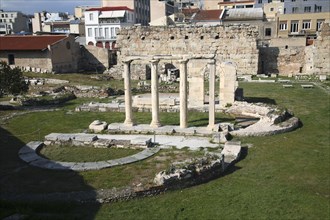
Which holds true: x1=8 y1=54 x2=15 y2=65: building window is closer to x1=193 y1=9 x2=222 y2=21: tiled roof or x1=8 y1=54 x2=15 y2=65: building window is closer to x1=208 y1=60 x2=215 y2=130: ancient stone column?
x1=193 y1=9 x2=222 y2=21: tiled roof

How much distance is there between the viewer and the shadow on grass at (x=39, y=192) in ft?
32.4

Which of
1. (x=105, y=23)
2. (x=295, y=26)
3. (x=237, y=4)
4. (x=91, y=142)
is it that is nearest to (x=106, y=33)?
(x=105, y=23)

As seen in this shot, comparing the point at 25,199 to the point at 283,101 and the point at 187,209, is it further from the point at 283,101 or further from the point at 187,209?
the point at 283,101

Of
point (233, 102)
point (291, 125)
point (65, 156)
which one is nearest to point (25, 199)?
point (65, 156)

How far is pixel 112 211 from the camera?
10164mm

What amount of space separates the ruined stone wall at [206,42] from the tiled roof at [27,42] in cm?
922

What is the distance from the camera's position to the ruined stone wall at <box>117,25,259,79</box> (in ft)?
127

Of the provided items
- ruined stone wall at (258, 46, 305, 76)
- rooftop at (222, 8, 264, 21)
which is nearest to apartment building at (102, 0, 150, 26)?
rooftop at (222, 8, 264, 21)

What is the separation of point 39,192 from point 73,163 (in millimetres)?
2547

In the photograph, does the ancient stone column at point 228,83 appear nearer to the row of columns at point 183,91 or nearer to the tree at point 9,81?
the row of columns at point 183,91

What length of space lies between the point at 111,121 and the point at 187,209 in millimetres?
11505

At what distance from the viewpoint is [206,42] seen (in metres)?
39.7

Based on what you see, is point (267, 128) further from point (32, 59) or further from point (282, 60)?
point (32, 59)

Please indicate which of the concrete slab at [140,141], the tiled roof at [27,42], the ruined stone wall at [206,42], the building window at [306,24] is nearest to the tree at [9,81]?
the concrete slab at [140,141]
